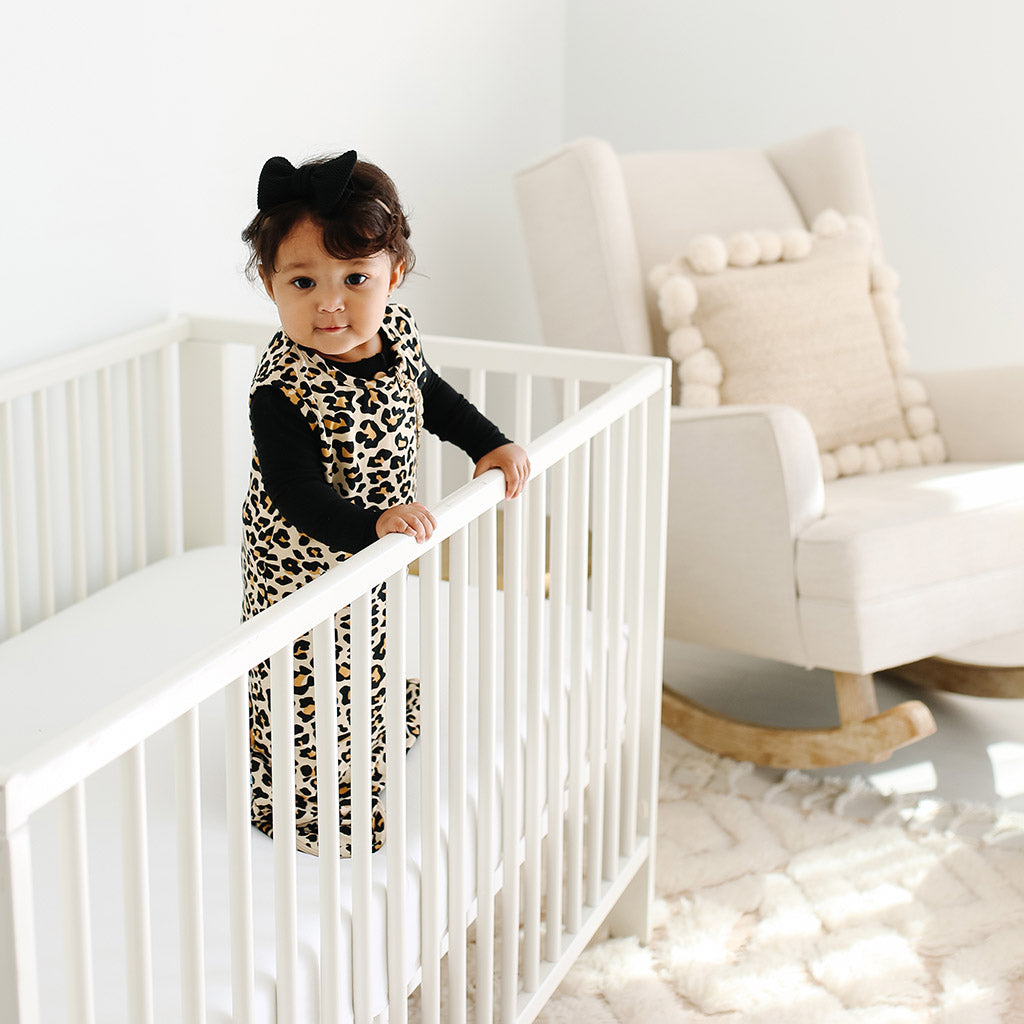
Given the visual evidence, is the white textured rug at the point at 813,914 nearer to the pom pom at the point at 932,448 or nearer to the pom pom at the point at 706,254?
the pom pom at the point at 932,448

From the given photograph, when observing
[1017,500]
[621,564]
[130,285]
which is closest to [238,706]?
[621,564]

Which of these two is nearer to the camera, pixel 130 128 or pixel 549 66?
pixel 130 128

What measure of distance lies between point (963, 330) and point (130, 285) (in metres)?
1.89

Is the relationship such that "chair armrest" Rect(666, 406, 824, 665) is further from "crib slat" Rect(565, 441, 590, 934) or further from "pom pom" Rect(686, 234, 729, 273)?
"crib slat" Rect(565, 441, 590, 934)

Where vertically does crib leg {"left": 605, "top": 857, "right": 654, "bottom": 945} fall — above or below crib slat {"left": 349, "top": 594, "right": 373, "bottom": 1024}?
below

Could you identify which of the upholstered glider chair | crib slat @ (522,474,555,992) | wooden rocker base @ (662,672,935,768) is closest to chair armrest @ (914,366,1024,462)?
the upholstered glider chair

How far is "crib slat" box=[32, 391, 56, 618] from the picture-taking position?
1.61m

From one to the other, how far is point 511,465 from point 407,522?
0.20 meters

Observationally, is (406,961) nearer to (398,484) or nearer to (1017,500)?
(398,484)

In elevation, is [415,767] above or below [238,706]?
below

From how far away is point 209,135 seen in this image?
6.17ft

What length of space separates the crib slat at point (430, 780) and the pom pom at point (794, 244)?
1398mm

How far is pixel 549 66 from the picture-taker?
9.84 feet

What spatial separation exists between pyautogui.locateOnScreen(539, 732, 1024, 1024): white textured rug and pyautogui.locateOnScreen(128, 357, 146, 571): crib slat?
0.78 meters
